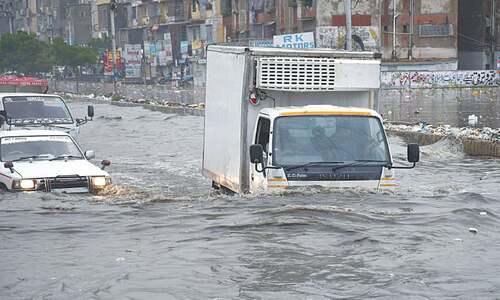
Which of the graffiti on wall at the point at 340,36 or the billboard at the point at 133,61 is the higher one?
the graffiti on wall at the point at 340,36

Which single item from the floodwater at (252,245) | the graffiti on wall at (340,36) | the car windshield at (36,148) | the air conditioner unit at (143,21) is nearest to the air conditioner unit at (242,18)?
the graffiti on wall at (340,36)

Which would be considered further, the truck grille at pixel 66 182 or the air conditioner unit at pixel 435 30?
the air conditioner unit at pixel 435 30

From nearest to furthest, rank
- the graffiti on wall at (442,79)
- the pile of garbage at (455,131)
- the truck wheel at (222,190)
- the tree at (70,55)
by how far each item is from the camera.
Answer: the truck wheel at (222,190), the pile of garbage at (455,131), the graffiti on wall at (442,79), the tree at (70,55)

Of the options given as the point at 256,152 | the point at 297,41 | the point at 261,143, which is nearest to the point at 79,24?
the point at 297,41

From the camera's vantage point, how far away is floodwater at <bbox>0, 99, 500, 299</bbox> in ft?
31.0

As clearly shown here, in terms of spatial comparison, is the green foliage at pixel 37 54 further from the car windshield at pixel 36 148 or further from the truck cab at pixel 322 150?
the truck cab at pixel 322 150

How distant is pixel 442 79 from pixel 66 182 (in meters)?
58.6

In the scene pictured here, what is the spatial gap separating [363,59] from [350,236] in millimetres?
3631

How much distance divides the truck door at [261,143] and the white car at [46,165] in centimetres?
345

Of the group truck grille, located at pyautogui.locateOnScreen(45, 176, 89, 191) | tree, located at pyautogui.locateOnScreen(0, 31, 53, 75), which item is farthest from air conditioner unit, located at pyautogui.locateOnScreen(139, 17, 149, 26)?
truck grille, located at pyautogui.locateOnScreen(45, 176, 89, 191)

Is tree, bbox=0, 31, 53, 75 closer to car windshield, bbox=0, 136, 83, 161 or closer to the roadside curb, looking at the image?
the roadside curb

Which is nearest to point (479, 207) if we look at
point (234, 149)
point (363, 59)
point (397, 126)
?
point (363, 59)

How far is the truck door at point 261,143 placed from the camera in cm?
1366

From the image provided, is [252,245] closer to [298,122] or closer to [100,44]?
[298,122]
